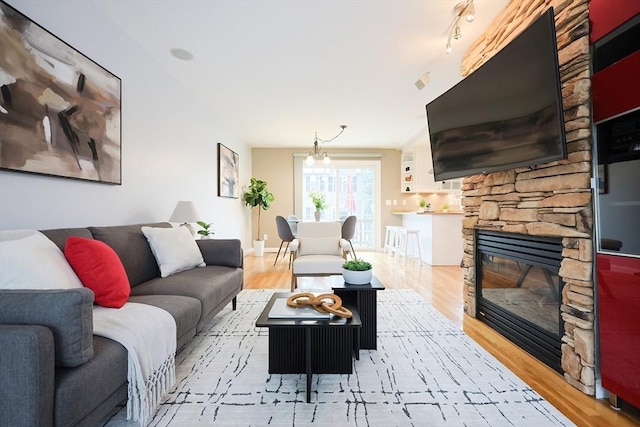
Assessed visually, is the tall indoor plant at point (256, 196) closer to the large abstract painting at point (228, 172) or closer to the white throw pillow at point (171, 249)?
the large abstract painting at point (228, 172)

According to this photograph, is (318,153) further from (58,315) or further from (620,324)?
(58,315)

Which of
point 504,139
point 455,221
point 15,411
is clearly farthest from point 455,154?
point 455,221

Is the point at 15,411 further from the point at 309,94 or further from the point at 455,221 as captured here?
the point at 455,221

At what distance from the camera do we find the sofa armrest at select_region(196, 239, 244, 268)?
2.92 m

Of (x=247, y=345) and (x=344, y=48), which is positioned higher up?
(x=344, y=48)

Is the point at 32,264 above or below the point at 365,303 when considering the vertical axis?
above

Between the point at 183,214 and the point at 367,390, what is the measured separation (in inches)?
99.7

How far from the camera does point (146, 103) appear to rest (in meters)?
3.04

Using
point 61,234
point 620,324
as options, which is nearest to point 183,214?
point 61,234

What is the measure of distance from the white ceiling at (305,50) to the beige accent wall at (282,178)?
236 cm

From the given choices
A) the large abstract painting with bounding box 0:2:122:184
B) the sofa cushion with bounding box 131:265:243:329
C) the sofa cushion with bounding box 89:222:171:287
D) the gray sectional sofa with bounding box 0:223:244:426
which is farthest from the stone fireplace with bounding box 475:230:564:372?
the large abstract painting with bounding box 0:2:122:184

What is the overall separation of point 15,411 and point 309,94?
3.98m

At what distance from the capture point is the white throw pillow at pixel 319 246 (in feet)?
12.5

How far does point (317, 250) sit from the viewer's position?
12.6 feet
